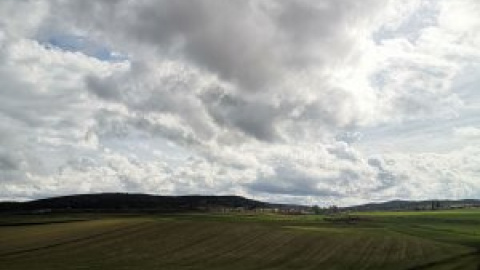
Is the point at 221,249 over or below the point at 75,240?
below

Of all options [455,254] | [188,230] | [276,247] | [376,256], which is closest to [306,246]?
[276,247]

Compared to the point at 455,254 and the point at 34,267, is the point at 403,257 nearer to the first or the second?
the point at 455,254

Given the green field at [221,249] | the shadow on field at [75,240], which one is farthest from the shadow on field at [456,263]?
the shadow on field at [75,240]

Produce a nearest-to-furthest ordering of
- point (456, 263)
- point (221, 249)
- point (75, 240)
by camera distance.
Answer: point (456, 263) → point (221, 249) → point (75, 240)

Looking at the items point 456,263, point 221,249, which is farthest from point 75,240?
point 456,263

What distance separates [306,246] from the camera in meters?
79.9

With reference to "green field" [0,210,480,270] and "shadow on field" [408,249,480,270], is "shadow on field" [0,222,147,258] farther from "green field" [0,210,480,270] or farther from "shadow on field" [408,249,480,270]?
"shadow on field" [408,249,480,270]

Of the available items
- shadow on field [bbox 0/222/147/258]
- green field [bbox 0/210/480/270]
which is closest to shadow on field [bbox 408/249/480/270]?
green field [bbox 0/210/480/270]

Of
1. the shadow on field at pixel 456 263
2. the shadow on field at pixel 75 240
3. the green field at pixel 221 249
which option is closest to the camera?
the shadow on field at pixel 456 263

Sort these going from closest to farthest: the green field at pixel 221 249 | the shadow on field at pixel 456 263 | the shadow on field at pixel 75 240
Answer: the shadow on field at pixel 456 263 < the green field at pixel 221 249 < the shadow on field at pixel 75 240

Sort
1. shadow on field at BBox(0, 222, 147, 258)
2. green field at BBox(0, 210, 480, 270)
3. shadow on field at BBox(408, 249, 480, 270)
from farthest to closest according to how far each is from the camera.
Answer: shadow on field at BBox(0, 222, 147, 258)
green field at BBox(0, 210, 480, 270)
shadow on field at BBox(408, 249, 480, 270)

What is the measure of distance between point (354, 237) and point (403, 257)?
25916mm

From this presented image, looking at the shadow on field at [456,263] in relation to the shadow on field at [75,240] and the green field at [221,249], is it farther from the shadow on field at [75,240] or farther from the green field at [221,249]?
the shadow on field at [75,240]

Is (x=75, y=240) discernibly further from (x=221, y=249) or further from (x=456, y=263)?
(x=456, y=263)
